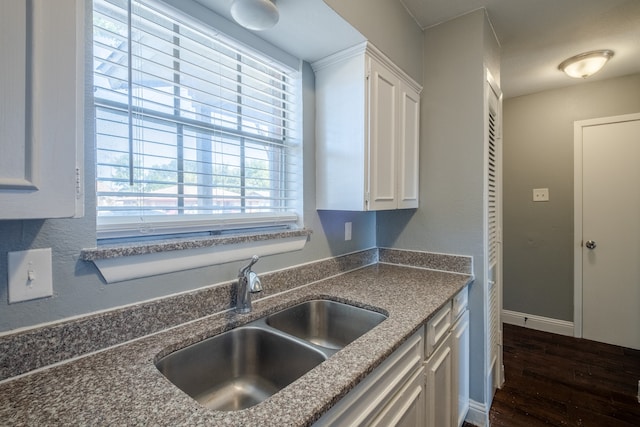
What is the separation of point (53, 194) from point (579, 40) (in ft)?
9.93

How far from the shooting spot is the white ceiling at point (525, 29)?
1.30m

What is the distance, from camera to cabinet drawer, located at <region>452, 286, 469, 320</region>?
5.19ft

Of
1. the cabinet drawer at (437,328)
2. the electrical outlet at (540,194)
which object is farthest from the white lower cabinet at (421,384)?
the electrical outlet at (540,194)

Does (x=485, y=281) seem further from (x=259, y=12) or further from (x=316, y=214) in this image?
(x=259, y=12)

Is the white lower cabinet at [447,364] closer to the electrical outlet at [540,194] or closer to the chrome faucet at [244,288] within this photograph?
the chrome faucet at [244,288]

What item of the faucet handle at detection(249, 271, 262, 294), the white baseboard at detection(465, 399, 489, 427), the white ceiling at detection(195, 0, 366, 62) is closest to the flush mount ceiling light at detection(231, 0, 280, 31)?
the white ceiling at detection(195, 0, 366, 62)

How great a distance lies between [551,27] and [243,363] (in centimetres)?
265

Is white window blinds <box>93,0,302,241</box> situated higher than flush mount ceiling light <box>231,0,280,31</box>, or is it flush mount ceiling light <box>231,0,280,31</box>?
flush mount ceiling light <box>231,0,280,31</box>

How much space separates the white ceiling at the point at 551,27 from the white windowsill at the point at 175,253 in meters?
1.59

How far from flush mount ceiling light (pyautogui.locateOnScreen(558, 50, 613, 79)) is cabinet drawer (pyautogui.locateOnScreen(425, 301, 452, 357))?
227 cm

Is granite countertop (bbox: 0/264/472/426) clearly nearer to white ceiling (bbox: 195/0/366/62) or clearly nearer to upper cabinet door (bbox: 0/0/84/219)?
upper cabinet door (bbox: 0/0/84/219)

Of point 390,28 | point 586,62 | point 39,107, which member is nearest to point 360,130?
point 390,28

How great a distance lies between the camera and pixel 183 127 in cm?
117

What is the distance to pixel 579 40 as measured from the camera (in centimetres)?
212
